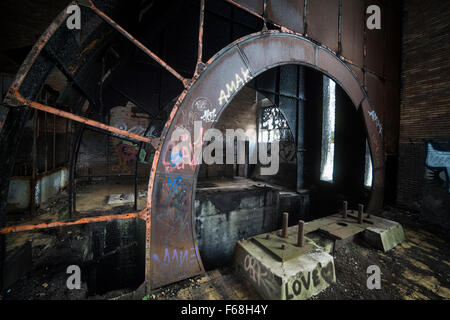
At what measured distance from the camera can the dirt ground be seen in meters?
2.30

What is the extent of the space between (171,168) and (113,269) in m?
4.48

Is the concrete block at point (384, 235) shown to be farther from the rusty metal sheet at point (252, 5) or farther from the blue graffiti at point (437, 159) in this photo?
the rusty metal sheet at point (252, 5)

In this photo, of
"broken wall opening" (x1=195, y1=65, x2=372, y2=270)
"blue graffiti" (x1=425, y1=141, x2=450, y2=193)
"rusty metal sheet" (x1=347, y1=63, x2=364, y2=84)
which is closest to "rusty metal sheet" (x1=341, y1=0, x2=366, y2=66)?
"rusty metal sheet" (x1=347, y1=63, x2=364, y2=84)

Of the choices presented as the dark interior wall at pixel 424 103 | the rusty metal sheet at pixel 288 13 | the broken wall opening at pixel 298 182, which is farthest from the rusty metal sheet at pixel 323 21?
the dark interior wall at pixel 424 103

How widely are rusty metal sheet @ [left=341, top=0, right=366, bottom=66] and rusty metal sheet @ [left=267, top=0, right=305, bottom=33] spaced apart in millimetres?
1656

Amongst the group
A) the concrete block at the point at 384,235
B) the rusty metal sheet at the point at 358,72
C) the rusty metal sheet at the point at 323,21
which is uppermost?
the rusty metal sheet at the point at 323,21

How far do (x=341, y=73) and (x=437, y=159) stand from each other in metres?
3.91

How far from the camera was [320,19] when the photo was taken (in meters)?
4.08

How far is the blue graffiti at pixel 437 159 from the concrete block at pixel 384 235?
2.67 m

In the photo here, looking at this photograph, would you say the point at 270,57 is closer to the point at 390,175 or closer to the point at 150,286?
the point at 150,286

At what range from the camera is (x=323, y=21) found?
4.14m

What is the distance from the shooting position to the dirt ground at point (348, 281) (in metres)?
2.30
